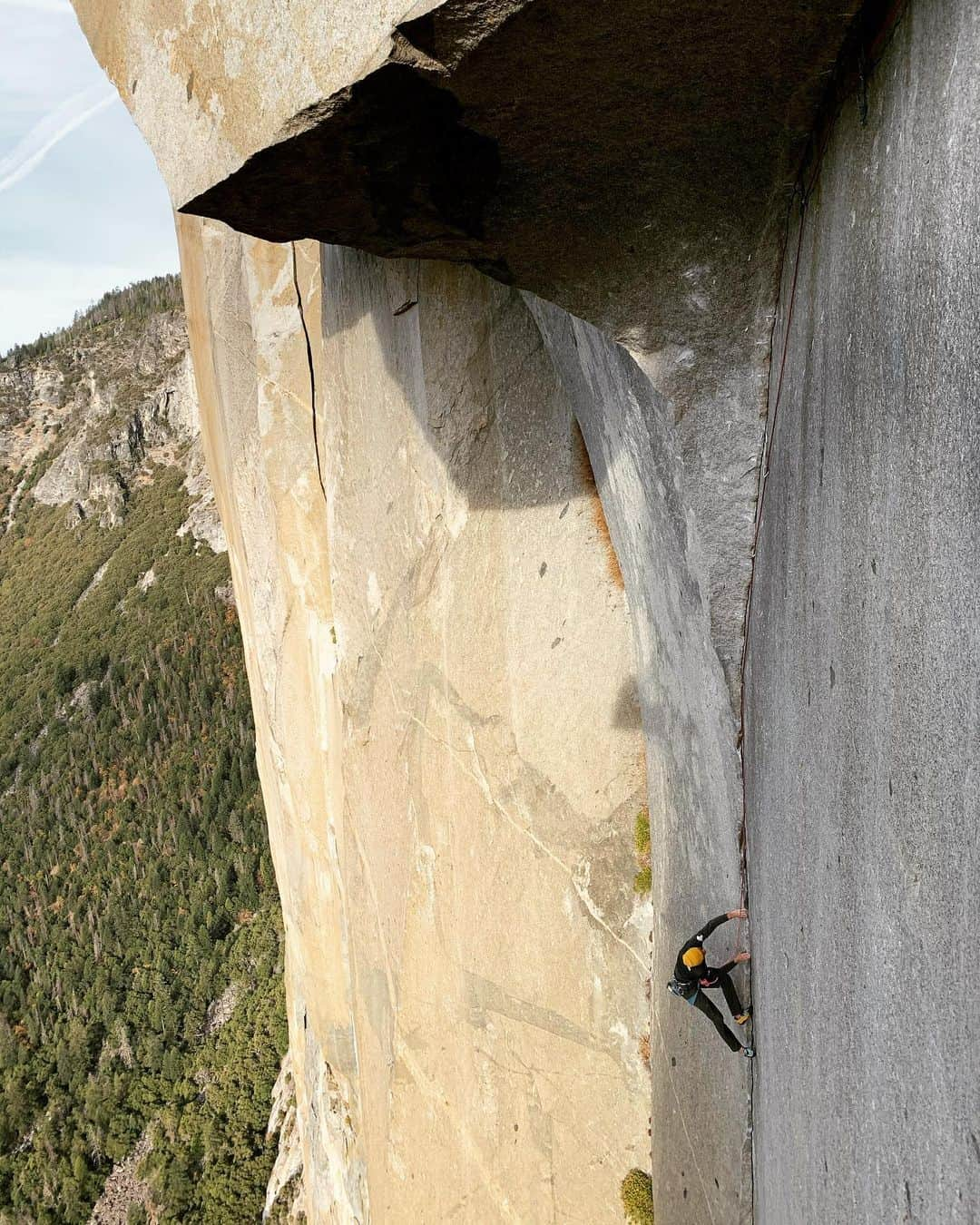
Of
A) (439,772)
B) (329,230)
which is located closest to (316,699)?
(439,772)

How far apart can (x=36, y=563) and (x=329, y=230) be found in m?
70.0

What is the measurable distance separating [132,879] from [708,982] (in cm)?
4608

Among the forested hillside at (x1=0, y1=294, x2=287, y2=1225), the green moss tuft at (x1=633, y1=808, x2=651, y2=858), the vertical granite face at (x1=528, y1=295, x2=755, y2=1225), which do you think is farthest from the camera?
the forested hillside at (x1=0, y1=294, x2=287, y2=1225)

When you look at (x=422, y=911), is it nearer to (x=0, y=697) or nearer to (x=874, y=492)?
(x=874, y=492)

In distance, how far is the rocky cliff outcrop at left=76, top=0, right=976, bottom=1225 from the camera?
7.88 ft

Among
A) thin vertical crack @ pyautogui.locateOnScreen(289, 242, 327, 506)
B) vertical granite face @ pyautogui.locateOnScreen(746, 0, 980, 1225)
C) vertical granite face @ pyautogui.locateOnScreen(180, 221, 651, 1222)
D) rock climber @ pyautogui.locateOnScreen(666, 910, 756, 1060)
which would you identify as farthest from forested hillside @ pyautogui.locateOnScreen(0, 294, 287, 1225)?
vertical granite face @ pyautogui.locateOnScreen(746, 0, 980, 1225)

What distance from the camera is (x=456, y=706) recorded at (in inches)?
230

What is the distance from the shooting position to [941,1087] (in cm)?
146

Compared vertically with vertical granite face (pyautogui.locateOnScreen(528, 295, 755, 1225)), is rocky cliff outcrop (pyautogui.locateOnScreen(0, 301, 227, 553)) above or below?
above

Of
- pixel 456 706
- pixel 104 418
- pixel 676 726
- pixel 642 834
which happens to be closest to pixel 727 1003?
pixel 676 726

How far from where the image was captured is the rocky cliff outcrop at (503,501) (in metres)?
2.40

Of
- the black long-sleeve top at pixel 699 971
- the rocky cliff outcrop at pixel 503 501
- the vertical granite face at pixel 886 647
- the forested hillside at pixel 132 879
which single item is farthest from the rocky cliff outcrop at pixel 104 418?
the vertical granite face at pixel 886 647

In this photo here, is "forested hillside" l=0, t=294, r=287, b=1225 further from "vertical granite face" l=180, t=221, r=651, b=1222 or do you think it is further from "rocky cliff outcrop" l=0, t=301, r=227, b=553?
"vertical granite face" l=180, t=221, r=651, b=1222

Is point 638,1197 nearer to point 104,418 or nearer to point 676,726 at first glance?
point 676,726
